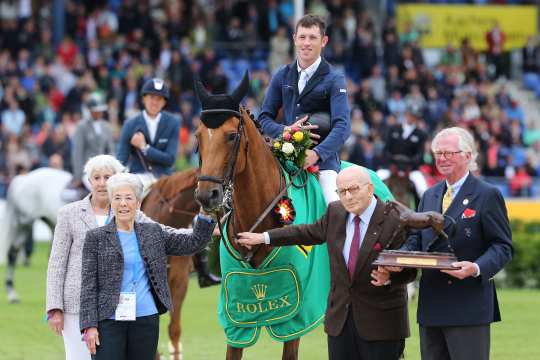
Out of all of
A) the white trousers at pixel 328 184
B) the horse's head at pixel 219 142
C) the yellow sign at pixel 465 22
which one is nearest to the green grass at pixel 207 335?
the white trousers at pixel 328 184

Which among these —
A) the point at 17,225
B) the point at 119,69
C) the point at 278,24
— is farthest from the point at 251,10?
the point at 17,225

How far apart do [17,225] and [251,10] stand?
48.4 feet

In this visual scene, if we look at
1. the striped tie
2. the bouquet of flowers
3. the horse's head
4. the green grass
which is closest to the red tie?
the striped tie

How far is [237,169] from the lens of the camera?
805 centimetres

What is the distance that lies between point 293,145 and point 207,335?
4.81 meters

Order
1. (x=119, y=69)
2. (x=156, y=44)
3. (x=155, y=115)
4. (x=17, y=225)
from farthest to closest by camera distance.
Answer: (x=156, y=44), (x=119, y=69), (x=17, y=225), (x=155, y=115)

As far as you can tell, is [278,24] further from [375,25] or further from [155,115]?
[155,115]

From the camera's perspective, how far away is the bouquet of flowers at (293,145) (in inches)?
336

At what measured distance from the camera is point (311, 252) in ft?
28.6

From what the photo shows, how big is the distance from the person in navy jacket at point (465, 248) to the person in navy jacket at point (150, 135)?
548 cm

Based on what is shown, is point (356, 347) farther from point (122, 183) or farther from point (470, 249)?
point (122, 183)

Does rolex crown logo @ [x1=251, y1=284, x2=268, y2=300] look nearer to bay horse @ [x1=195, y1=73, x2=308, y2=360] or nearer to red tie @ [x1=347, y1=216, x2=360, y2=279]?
bay horse @ [x1=195, y1=73, x2=308, y2=360]

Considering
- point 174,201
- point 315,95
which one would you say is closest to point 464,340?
point 315,95

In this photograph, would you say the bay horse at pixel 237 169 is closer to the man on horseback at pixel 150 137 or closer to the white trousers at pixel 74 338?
the white trousers at pixel 74 338
